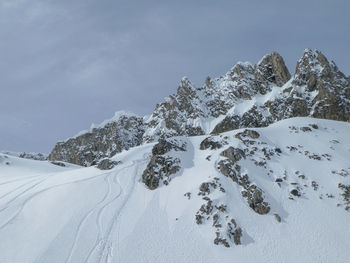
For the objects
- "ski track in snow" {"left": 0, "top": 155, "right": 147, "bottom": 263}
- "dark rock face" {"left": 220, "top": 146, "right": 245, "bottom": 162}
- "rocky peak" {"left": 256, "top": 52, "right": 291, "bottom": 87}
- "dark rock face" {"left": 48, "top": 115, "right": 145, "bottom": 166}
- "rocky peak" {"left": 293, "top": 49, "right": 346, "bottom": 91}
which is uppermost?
"rocky peak" {"left": 256, "top": 52, "right": 291, "bottom": 87}

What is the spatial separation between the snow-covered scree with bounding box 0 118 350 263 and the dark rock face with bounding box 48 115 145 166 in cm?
6595

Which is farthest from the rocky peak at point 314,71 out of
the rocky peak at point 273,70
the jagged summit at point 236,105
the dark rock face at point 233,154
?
the dark rock face at point 233,154

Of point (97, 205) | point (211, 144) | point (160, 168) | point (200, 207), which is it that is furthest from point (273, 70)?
point (97, 205)

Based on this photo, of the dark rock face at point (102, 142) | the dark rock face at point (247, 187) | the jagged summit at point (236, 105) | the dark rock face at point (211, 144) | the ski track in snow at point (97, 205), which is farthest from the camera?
the dark rock face at point (102, 142)

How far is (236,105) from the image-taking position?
8431 centimetres

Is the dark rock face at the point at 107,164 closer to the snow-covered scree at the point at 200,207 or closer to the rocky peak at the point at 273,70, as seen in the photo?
the snow-covered scree at the point at 200,207

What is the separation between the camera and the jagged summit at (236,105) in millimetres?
65500

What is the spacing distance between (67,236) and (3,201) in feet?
40.9

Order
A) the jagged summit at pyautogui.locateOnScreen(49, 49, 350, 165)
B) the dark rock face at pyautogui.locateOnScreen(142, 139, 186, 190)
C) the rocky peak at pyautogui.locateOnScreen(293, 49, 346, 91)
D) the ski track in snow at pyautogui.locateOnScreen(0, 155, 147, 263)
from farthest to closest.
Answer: the rocky peak at pyautogui.locateOnScreen(293, 49, 346, 91) → the jagged summit at pyautogui.locateOnScreen(49, 49, 350, 165) → the dark rock face at pyautogui.locateOnScreen(142, 139, 186, 190) → the ski track in snow at pyautogui.locateOnScreen(0, 155, 147, 263)

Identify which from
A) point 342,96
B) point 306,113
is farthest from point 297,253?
point 342,96

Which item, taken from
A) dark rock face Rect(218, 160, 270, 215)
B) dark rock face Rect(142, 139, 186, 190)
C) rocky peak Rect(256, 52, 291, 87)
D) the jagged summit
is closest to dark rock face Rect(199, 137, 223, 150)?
dark rock face Rect(142, 139, 186, 190)

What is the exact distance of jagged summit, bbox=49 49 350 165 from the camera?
215ft

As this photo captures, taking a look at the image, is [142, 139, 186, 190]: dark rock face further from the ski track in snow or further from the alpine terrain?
the ski track in snow

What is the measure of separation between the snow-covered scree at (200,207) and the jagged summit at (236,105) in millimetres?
23421
